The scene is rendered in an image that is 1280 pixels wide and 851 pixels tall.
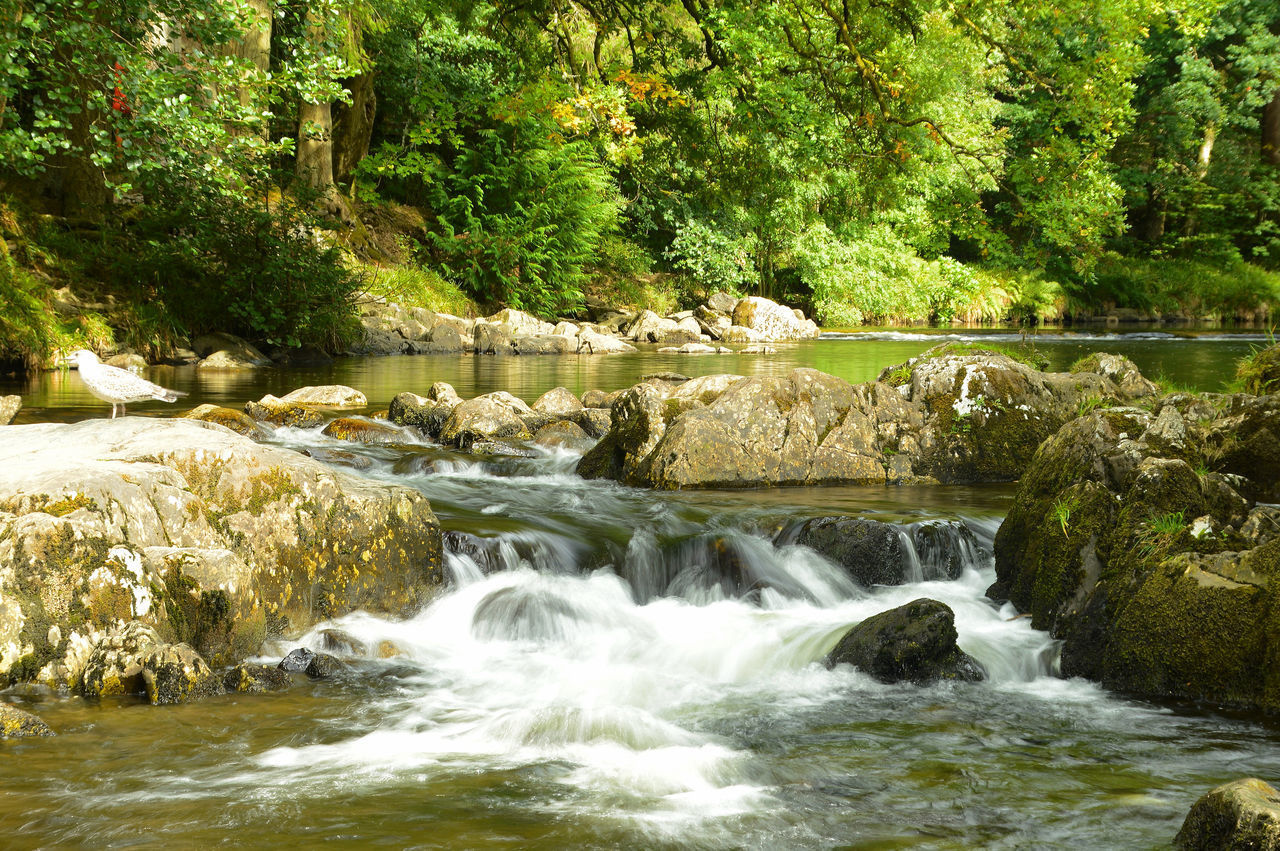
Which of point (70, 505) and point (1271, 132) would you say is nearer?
point (70, 505)

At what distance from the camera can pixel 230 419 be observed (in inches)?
413

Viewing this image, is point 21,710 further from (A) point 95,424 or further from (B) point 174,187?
(B) point 174,187

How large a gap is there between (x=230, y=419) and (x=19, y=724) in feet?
22.9

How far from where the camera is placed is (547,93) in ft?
41.9

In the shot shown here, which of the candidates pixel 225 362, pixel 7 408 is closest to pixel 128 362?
pixel 225 362

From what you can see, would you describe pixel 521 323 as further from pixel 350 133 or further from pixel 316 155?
pixel 350 133

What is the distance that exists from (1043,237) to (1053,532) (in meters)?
7.90

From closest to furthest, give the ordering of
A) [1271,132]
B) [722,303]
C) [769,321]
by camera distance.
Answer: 1. [769,321]
2. [722,303]
3. [1271,132]

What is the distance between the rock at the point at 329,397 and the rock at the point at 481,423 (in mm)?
2722

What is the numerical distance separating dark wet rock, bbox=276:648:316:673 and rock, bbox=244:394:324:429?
6.84 m

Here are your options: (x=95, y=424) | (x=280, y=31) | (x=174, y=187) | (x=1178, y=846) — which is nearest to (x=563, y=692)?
(x=1178, y=846)

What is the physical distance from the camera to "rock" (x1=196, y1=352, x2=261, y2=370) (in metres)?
17.6

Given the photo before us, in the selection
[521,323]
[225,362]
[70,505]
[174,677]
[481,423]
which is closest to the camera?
[174,677]

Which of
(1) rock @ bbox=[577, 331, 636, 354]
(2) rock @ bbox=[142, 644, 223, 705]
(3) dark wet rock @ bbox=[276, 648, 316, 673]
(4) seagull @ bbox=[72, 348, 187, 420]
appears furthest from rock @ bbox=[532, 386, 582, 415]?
(1) rock @ bbox=[577, 331, 636, 354]
